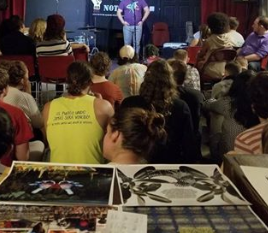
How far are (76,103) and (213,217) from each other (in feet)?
6.48

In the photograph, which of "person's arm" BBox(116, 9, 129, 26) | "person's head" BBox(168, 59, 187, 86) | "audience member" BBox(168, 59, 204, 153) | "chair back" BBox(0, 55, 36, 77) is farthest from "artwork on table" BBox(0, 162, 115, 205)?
"person's arm" BBox(116, 9, 129, 26)

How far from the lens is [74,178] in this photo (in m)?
0.99

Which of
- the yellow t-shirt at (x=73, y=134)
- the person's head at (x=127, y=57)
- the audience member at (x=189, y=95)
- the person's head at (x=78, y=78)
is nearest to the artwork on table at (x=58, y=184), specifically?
the yellow t-shirt at (x=73, y=134)

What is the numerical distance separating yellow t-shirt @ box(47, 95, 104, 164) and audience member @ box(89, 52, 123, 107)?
1061 mm

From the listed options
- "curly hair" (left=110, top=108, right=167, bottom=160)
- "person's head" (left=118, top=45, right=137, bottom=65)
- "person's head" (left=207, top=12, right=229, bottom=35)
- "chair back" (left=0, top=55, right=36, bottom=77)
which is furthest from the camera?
"chair back" (left=0, top=55, right=36, bottom=77)

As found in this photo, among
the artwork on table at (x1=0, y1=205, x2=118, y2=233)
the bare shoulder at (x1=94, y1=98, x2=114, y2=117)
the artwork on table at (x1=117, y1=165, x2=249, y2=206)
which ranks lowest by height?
the bare shoulder at (x1=94, y1=98, x2=114, y2=117)

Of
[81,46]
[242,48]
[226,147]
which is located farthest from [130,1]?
[226,147]

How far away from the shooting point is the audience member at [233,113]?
314 cm

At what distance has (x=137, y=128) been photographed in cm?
170

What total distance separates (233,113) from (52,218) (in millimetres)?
2640

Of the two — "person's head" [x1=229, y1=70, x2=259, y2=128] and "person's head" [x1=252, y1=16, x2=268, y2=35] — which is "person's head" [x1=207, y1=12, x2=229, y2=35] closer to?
"person's head" [x1=252, y1=16, x2=268, y2=35]

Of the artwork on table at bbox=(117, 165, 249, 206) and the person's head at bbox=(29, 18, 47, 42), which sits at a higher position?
the person's head at bbox=(29, 18, 47, 42)

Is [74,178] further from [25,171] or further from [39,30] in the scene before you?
[39,30]

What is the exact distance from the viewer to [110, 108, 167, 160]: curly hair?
1.66 meters
